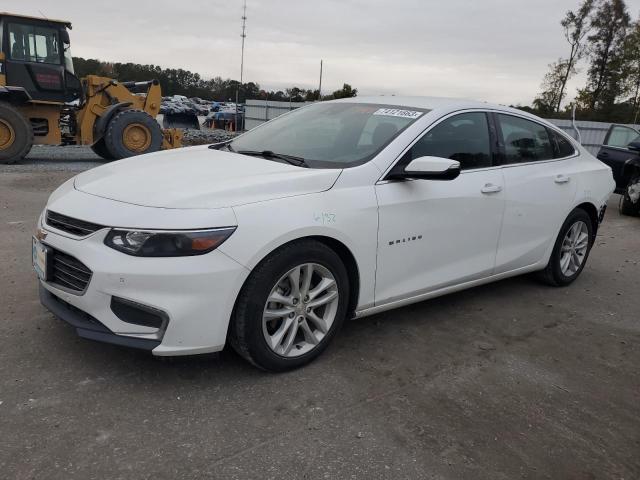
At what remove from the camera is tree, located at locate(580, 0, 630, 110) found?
36.9 m

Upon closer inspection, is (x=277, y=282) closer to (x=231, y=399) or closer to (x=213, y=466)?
(x=231, y=399)

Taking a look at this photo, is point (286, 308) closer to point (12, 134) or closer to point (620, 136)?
point (620, 136)

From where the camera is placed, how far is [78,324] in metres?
2.82

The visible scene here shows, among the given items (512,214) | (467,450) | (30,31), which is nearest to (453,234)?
(512,214)

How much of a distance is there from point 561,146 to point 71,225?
159 inches

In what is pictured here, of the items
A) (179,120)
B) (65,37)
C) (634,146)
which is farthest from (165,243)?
(179,120)

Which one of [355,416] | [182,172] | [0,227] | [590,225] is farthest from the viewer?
[0,227]

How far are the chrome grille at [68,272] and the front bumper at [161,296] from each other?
4 centimetres

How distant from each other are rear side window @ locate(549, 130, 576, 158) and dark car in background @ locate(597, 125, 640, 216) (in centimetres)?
553

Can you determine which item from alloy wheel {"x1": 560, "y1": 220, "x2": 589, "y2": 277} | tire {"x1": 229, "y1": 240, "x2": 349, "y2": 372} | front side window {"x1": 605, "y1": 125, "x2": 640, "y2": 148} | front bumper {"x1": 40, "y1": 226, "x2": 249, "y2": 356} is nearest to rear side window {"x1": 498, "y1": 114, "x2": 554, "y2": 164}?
alloy wheel {"x1": 560, "y1": 220, "x2": 589, "y2": 277}

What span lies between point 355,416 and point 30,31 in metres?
12.1

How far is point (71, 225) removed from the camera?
9.52ft

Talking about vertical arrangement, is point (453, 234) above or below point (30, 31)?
below

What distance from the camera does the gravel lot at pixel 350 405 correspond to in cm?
243
